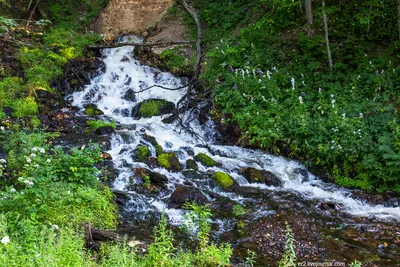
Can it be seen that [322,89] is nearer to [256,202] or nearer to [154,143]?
[256,202]

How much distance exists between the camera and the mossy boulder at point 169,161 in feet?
31.4

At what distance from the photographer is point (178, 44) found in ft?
58.6

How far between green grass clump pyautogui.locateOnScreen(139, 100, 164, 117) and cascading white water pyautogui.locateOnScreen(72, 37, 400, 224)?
336mm

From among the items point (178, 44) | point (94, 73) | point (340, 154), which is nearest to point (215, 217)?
point (340, 154)

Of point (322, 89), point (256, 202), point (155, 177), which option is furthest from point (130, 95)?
point (256, 202)

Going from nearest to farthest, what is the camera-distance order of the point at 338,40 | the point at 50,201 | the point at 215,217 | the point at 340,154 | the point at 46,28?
the point at 50,201
the point at 215,217
the point at 340,154
the point at 338,40
the point at 46,28

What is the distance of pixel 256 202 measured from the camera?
8.13 m

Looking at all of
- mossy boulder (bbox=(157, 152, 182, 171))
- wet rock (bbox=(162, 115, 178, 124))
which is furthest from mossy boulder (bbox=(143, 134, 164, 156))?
wet rock (bbox=(162, 115, 178, 124))

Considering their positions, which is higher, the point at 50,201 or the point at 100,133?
the point at 50,201

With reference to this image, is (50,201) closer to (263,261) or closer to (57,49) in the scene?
(263,261)

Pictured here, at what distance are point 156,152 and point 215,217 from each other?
3.56 metres

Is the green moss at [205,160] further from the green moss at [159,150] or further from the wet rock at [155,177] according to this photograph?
the wet rock at [155,177]

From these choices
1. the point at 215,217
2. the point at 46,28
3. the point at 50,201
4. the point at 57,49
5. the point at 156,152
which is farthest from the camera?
the point at 46,28

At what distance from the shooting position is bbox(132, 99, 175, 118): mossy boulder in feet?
44.6
